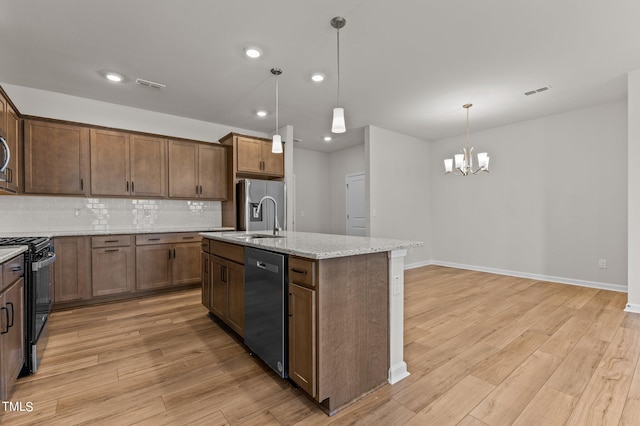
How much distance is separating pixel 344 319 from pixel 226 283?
1.36 meters

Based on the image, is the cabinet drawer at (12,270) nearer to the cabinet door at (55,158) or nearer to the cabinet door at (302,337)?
the cabinet door at (302,337)

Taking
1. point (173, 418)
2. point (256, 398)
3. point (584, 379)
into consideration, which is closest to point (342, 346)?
point (256, 398)

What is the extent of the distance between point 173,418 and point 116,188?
3347 millimetres

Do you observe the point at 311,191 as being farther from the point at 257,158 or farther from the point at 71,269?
the point at 71,269

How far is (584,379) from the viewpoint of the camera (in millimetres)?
1985

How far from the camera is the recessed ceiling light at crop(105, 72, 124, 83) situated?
3259 mm

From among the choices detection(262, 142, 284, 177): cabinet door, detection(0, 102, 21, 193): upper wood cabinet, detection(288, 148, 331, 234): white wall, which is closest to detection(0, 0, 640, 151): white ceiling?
detection(0, 102, 21, 193): upper wood cabinet

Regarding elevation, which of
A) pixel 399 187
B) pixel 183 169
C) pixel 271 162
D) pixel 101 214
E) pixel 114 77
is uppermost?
pixel 114 77

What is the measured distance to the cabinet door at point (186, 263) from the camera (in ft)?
13.6

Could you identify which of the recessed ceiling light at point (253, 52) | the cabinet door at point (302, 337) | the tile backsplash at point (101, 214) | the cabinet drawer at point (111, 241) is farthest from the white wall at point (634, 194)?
the cabinet drawer at point (111, 241)

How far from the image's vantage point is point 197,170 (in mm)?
4613

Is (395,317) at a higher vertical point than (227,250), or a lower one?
lower

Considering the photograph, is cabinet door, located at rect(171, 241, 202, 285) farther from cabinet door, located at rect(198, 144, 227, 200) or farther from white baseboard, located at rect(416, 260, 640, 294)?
white baseboard, located at rect(416, 260, 640, 294)

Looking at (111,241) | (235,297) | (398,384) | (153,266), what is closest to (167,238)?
(153,266)
